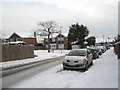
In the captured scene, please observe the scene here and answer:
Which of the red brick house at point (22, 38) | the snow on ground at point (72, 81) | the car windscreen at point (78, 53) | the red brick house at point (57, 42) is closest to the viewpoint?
the snow on ground at point (72, 81)

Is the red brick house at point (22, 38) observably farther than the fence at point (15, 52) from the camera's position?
Yes

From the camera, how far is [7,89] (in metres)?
9.69

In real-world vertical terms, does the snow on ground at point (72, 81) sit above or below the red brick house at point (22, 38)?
below

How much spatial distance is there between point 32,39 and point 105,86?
309 feet

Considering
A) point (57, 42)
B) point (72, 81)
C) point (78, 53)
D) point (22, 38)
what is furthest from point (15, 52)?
point (22, 38)

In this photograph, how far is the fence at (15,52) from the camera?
2769 centimetres

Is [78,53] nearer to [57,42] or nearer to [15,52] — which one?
[15,52]

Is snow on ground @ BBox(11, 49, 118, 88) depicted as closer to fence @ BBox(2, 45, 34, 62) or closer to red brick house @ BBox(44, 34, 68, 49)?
fence @ BBox(2, 45, 34, 62)

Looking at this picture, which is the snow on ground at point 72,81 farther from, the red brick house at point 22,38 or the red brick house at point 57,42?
the red brick house at point 22,38

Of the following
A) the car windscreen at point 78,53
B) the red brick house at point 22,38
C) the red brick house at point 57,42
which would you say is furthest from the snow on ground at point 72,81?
the red brick house at point 22,38

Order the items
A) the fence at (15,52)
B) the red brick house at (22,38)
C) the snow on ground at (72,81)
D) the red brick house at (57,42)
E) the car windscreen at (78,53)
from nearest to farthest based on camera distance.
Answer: the snow on ground at (72,81) → the car windscreen at (78,53) → the fence at (15,52) → the red brick house at (57,42) → the red brick house at (22,38)

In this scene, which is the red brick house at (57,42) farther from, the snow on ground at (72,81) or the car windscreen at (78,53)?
the snow on ground at (72,81)

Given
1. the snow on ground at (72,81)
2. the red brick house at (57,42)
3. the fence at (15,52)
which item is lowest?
the snow on ground at (72,81)

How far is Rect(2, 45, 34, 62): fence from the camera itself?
2769 centimetres
